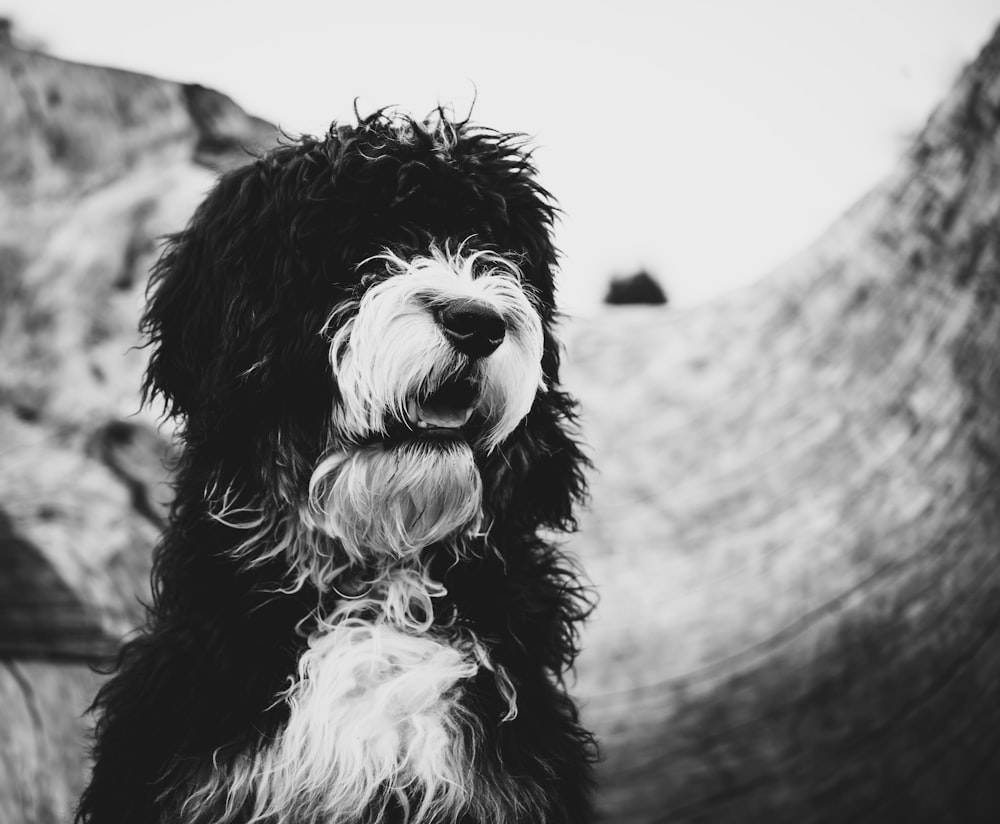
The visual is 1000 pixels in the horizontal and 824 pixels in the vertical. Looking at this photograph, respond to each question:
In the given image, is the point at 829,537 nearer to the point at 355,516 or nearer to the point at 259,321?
the point at 355,516

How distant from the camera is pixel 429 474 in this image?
2.61 m

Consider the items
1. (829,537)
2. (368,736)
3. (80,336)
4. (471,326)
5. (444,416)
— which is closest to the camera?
(471,326)

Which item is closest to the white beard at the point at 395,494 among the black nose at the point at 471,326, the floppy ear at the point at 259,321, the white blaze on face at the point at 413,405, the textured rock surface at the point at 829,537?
the white blaze on face at the point at 413,405

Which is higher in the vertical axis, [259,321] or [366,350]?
[259,321]

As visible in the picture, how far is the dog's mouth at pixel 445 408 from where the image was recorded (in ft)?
8.55

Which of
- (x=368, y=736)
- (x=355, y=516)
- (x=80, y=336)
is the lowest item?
(x=368, y=736)

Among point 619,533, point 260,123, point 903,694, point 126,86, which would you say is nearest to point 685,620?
point 619,533

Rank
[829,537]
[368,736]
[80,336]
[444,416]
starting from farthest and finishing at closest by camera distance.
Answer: [80,336] < [829,537] < [444,416] < [368,736]

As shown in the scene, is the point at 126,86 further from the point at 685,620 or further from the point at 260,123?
the point at 685,620

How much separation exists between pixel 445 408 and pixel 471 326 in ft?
0.99

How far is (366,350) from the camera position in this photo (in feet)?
8.30

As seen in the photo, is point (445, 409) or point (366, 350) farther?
point (445, 409)

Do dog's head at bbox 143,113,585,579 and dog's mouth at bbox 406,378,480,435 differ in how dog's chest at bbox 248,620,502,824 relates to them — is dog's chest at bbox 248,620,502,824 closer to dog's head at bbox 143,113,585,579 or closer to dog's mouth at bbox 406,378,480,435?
dog's head at bbox 143,113,585,579

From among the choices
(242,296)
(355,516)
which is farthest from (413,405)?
(242,296)
